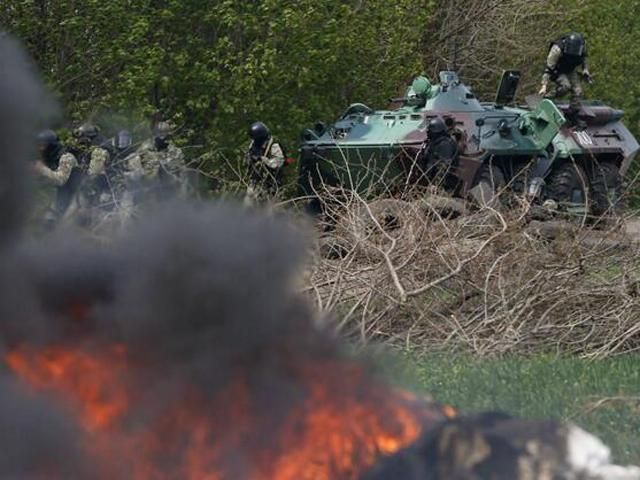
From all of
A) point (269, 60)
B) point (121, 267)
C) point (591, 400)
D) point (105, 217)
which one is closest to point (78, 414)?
point (121, 267)

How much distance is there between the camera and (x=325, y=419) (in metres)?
5.43

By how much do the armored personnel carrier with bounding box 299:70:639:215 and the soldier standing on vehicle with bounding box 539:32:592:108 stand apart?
51cm

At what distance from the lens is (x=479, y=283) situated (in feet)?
34.8

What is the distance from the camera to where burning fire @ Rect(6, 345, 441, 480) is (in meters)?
5.12

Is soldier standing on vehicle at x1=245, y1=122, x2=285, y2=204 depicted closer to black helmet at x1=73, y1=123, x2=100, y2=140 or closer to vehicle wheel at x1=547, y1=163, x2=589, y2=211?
black helmet at x1=73, y1=123, x2=100, y2=140

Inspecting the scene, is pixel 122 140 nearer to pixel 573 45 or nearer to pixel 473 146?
pixel 473 146

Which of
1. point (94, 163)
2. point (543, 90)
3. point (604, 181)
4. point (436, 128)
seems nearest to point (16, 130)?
point (94, 163)

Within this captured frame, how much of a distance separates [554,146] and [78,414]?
15.9 m

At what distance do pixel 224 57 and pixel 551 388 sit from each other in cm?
1297

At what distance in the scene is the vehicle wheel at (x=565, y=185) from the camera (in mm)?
19766

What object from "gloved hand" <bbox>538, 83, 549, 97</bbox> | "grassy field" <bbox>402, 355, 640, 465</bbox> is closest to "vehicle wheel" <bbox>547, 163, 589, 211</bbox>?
"gloved hand" <bbox>538, 83, 549, 97</bbox>

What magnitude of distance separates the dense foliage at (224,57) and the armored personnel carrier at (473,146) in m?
1.31

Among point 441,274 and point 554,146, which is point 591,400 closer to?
point 441,274

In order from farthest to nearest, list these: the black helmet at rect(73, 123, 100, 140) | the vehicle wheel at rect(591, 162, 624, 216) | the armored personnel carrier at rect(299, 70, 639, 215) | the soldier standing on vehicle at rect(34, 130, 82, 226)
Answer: the vehicle wheel at rect(591, 162, 624, 216) → the armored personnel carrier at rect(299, 70, 639, 215) → the black helmet at rect(73, 123, 100, 140) → the soldier standing on vehicle at rect(34, 130, 82, 226)
